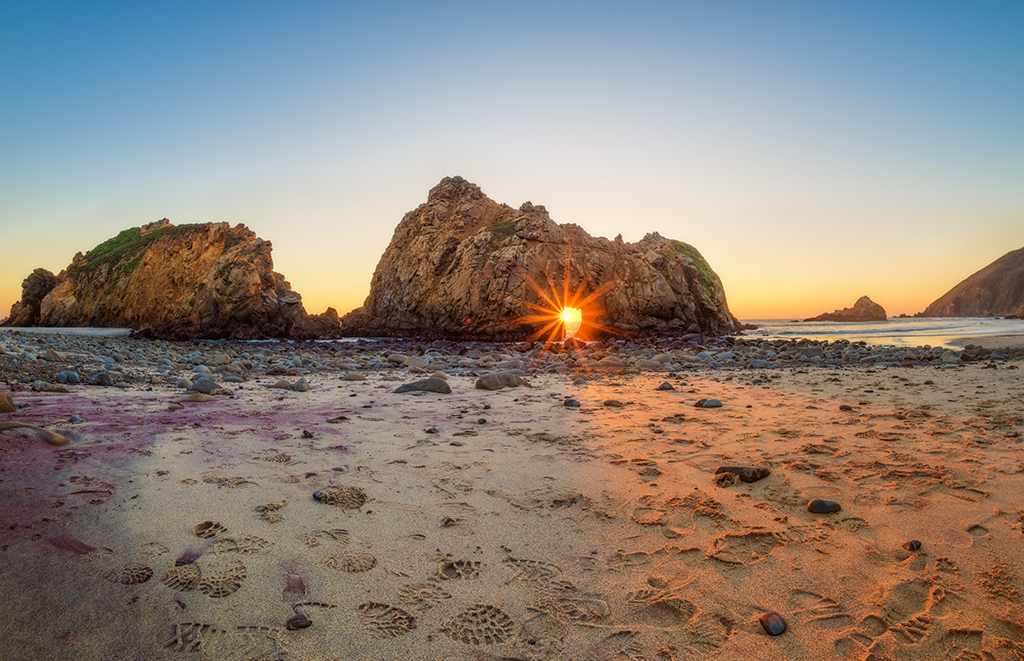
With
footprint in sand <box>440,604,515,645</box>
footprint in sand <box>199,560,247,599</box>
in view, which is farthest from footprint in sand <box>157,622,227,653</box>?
footprint in sand <box>440,604,515,645</box>

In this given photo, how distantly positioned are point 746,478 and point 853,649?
1594 mm

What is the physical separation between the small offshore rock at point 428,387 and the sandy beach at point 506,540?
2.30m

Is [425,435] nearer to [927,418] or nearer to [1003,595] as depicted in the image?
[1003,595]

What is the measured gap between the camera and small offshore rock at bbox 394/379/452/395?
22.8 feet

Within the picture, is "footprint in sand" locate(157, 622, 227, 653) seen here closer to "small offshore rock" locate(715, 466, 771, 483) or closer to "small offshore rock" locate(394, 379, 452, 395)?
"small offshore rock" locate(715, 466, 771, 483)

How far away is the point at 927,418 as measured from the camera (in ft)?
15.6

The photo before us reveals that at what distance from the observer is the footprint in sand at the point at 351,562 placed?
2.06 m

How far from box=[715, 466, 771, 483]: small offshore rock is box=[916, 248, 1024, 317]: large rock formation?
127233mm

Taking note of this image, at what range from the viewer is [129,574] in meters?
Answer: 1.87

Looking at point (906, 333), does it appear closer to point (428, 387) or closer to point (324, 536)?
point (428, 387)

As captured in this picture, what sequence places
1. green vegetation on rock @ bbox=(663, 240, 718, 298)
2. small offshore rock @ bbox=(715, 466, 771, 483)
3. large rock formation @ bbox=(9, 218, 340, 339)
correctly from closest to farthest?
small offshore rock @ bbox=(715, 466, 771, 483)
large rock formation @ bbox=(9, 218, 340, 339)
green vegetation on rock @ bbox=(663, 240, 718, 298)

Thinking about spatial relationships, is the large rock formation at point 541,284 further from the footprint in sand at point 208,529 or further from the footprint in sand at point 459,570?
the footprint in sand at point 459,570

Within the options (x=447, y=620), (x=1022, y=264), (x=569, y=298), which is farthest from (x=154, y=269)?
(x=1022, y=264)

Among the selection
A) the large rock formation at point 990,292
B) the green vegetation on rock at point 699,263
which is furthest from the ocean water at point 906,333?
the large rock formation at point 990,292
